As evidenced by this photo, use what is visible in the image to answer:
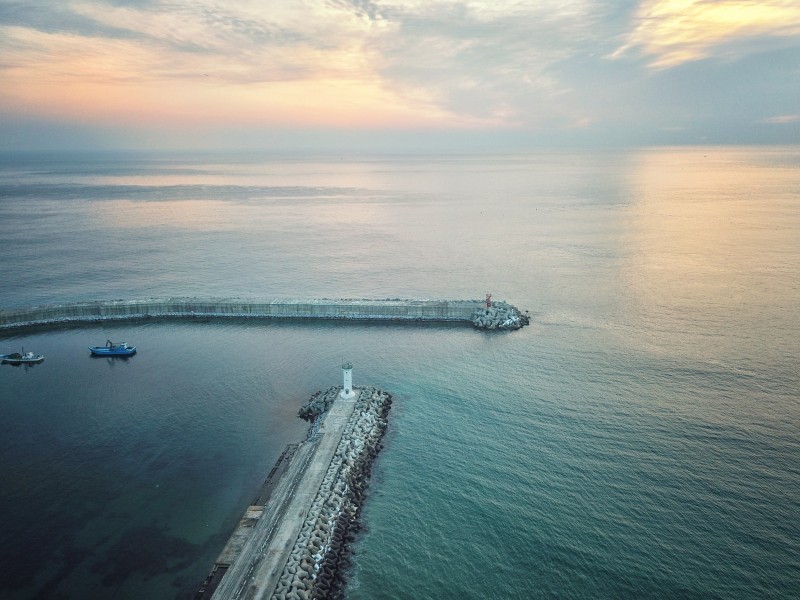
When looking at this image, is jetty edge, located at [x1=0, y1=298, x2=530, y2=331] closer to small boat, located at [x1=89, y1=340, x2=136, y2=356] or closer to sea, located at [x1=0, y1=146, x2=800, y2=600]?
sea, located at [x1=0, y1=146, x2=800, y2=600]

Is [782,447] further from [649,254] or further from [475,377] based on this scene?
[649,254]

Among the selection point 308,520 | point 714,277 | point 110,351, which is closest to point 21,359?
point 110,351

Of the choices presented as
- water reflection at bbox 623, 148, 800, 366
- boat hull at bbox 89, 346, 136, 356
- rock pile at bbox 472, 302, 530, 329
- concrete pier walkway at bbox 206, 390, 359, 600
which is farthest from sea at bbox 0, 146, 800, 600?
concrete pier walkway at bbox 206, 390, 359, 600

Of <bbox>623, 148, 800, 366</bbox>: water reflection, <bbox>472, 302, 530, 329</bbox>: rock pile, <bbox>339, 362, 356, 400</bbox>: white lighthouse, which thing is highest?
<bbox>623, 148, 800, 366</bbox>: water reflection

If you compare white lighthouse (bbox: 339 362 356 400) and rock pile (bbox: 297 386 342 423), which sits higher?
white lighthouse (bbox: 339 362 356 400)

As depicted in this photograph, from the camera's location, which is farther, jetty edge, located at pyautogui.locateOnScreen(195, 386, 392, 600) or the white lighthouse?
the white lighthouse

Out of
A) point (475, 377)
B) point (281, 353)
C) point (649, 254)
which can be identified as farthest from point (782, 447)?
point (649, 254)
